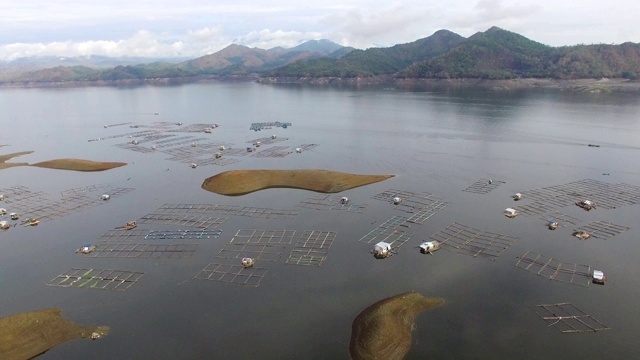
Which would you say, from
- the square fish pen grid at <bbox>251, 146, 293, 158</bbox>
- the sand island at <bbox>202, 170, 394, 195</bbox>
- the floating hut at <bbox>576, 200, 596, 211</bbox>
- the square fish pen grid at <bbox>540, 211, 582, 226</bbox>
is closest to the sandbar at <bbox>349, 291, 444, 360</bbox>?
the square fish pen grid at <bbox>540, 211, 582, 226</bbox>

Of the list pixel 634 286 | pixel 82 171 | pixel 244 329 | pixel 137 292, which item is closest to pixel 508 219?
pixel 634 286

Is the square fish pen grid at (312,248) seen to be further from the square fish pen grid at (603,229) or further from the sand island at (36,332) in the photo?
the square fish pen grid at (603,229)

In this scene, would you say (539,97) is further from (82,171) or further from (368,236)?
(82,171)

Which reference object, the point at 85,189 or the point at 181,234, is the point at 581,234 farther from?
the point at 85,189

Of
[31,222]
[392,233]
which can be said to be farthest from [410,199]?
[31,222]

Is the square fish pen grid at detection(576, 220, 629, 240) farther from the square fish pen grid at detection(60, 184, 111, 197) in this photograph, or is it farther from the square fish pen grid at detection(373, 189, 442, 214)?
the square fish pen grid at detection(60, 184, 111, 197)

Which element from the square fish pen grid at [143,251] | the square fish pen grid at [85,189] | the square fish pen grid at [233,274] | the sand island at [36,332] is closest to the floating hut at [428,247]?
the square fish pen grid at [233,274]
